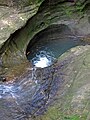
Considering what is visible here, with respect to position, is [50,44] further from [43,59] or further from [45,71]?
[45,71]

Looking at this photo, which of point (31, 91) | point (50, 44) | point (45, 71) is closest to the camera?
point (31, 91)

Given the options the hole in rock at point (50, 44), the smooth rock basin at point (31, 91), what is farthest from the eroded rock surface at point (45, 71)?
the hole in rock at point (50, 44)

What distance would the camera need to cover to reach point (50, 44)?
10953 mm

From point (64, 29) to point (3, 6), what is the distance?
244 cm

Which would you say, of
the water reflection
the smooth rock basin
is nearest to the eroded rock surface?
the smooth rock basin

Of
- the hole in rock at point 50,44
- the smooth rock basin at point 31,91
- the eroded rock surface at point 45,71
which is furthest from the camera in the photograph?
the hole in rock at point 50,44

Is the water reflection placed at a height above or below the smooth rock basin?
above

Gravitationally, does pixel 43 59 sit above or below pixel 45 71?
above

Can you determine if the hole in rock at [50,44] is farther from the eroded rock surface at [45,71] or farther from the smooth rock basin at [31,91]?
the eroded rock surface at [45,71]

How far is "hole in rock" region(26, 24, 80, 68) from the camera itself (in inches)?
402

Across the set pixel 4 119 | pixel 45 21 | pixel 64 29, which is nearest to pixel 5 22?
pixel 45 21

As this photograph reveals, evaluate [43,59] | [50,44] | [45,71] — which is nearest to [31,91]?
[45,71]

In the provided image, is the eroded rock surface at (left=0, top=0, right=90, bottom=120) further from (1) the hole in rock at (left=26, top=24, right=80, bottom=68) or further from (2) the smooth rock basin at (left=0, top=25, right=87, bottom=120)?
(1) the hole in rock at (left=26, top=24, right=80, bottom=68)

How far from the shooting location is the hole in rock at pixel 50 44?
1020 centimetres
